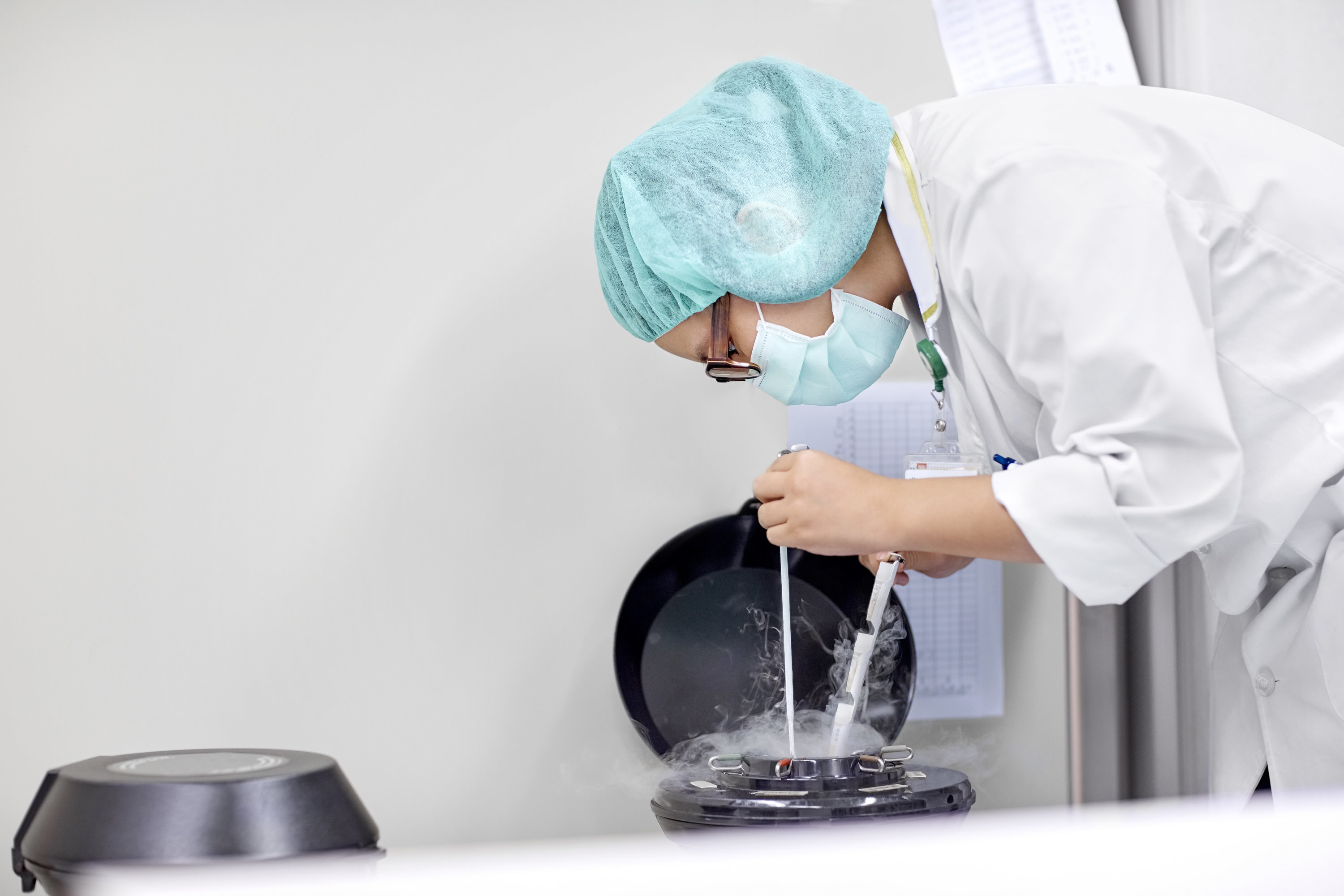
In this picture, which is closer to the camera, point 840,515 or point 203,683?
point 840,515

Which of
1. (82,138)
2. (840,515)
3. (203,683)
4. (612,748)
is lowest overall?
(612,748)

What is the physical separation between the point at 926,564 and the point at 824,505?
0.92ft

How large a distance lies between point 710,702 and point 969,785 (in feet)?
1.17

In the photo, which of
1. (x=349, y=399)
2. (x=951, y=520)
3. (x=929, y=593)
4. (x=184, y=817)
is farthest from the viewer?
(x=929, y=593)

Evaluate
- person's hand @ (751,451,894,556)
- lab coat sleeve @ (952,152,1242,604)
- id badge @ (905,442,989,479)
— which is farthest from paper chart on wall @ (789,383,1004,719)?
lab coat sleeve @ (952,152,1242,604)

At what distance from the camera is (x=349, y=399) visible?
3.92ft

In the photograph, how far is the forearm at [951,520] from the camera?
818 millimetres

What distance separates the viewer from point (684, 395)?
1.27 m

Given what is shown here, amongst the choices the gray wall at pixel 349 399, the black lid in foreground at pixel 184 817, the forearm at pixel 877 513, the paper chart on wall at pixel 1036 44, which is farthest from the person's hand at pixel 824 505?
the paper chart on wall at pixel 1036 44

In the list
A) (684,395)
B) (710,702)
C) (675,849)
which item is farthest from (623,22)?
(675,849)

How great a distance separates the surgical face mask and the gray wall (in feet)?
0.84

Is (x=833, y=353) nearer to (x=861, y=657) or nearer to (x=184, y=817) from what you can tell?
(x=861, y=657)

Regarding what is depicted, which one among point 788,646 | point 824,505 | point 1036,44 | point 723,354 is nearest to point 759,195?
point 723,354

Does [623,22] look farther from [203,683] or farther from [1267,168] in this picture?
[203,683]
